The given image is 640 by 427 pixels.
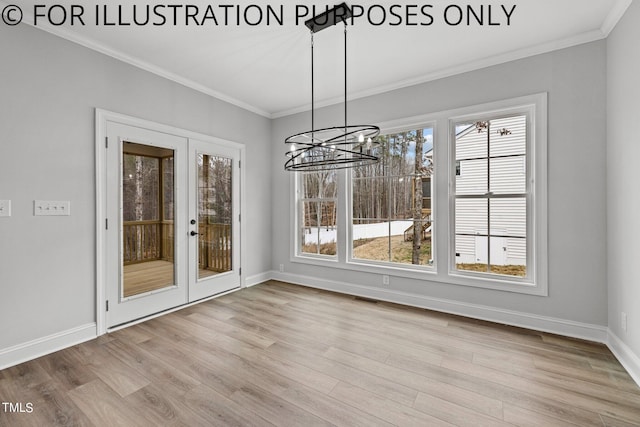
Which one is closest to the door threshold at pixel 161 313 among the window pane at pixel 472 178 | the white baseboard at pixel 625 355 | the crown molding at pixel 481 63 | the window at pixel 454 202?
the window at pixel 454 202

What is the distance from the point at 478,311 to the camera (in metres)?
3.24

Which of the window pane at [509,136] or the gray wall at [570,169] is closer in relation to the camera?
the gray wall at [570,169]

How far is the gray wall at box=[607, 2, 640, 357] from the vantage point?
2.14m

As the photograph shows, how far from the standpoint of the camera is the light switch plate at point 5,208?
2283 mm

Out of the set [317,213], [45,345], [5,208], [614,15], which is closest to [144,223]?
[5,208]

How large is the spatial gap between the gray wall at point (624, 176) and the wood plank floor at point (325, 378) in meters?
0.47

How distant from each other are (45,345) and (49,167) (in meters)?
1.52

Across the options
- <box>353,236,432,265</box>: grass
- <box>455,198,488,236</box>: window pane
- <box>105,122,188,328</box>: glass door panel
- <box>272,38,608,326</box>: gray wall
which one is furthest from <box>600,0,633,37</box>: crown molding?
<box>105,122,188,328</box>: glass door panel

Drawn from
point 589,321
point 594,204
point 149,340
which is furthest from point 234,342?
point 594,204

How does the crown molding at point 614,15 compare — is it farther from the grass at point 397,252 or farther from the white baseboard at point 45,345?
the white baseboard at point 45,345

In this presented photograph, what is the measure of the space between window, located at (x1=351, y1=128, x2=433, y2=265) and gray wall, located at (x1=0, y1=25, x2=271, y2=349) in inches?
114

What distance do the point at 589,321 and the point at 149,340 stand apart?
13.5 feet

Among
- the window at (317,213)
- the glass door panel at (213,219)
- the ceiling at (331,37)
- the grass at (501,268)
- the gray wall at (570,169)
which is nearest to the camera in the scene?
the ceiling at (331,37)

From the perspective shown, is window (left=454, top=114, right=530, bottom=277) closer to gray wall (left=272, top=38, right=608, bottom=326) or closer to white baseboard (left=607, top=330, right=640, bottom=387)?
gray wall (left=272, top=38, right=608, bottom=326)
